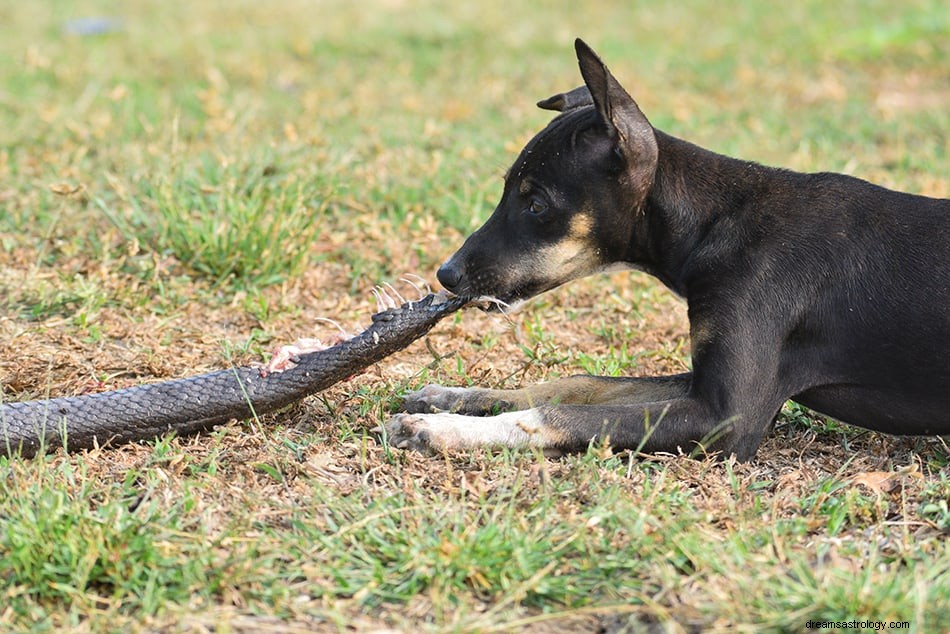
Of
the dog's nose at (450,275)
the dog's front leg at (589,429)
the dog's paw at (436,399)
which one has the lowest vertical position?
the dog's paw at (436,399)

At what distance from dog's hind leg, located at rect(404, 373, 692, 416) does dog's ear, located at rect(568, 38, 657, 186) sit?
2.67ft

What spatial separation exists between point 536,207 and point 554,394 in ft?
2.48

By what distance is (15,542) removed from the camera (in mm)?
3311

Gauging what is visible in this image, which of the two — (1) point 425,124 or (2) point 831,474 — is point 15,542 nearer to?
(2) point 831,474

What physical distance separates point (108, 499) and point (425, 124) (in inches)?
212

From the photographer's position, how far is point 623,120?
445cm

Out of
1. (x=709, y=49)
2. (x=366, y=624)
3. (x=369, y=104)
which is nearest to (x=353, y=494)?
(x=366, y=624)

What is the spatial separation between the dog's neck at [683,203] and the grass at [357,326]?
0.74m

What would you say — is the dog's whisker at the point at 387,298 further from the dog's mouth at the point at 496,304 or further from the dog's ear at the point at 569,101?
the dog's ear at the point at 569,101

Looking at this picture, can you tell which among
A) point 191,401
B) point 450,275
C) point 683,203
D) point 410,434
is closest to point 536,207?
point 450,275

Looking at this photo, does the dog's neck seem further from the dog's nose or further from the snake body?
the snake body

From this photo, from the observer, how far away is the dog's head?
4.53 m

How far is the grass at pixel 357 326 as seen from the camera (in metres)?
3.30

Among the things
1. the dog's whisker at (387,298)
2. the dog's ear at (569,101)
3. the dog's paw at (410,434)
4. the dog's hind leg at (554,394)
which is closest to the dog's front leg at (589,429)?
the dog's paw at (410,434)
